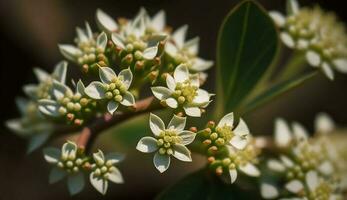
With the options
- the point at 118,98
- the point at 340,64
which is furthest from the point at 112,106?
the point at 340,64

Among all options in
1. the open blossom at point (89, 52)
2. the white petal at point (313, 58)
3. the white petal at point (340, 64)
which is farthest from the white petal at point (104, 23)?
the white petal at point (340, 64)

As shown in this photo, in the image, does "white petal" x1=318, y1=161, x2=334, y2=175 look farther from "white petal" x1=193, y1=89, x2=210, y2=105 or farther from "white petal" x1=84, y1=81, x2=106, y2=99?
"white petal" x1=84, y1=81, x2=106, y2=99

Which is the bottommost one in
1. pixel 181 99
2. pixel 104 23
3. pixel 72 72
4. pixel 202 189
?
pixel 202 189

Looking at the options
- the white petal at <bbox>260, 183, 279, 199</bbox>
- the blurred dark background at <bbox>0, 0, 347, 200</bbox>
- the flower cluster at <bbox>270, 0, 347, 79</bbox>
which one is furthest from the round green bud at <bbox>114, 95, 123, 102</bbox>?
the blurred dark background at <bbox>0, 0, 347, 200</bbox>

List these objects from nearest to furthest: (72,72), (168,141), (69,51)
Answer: (168,141) → (69,51) → (72,72)

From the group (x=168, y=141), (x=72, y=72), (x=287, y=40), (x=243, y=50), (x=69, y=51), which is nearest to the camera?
(x=168, y=141)

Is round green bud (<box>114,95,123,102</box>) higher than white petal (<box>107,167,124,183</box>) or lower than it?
higher

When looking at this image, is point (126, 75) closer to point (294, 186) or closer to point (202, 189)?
point (202, 189)

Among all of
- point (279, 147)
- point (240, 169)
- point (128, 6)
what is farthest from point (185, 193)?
point (128, 6)
